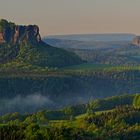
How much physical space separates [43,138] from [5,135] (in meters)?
7.70

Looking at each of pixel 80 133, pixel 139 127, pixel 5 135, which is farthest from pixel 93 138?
pixel 139 127

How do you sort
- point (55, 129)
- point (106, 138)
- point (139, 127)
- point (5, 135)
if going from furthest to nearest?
point (139, 127), point (106, 138), point (55, 129), point (5, 135)

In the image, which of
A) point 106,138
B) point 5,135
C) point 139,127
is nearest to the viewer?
point 5,135

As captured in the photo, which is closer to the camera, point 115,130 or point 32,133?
point 32,133

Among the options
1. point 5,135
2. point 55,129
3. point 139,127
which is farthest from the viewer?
point 139,127

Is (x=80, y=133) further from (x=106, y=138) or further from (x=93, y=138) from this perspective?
(x=106, y=138)

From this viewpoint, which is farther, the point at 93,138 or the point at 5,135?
the point at 93,138

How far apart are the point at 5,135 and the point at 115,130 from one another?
62.3 meters

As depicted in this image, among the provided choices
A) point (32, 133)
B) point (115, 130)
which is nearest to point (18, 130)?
point (32, 133)

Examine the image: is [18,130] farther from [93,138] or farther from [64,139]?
[93,138]

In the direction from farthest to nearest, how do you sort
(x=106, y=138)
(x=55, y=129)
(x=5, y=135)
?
(x=106, y=138) → (x=55, y=129) → (x=5, y=135)

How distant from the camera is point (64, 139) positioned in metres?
142

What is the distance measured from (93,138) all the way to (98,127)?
41.0 m

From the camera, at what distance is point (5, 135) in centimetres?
13600
